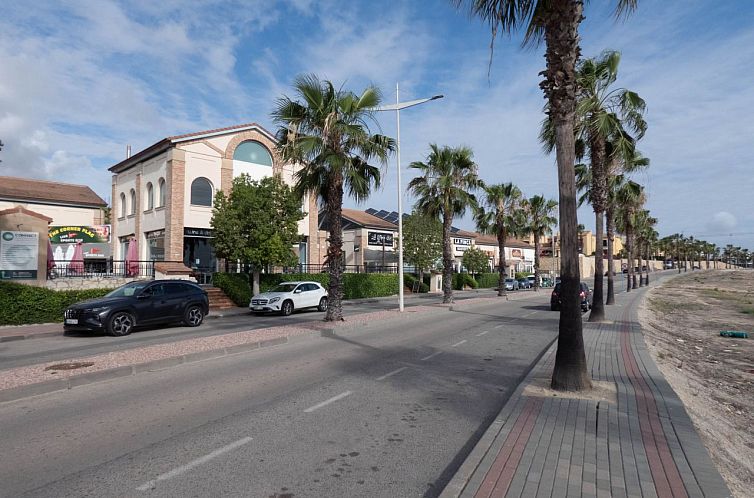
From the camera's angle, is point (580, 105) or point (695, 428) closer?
point (695, 428)

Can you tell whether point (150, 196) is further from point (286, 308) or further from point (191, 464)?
point (191, 464)

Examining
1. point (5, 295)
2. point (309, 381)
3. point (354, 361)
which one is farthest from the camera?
point (5, 295)

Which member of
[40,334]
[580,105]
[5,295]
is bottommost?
[40,334]

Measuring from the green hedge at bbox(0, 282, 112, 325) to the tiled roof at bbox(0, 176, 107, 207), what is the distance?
21.6 metres

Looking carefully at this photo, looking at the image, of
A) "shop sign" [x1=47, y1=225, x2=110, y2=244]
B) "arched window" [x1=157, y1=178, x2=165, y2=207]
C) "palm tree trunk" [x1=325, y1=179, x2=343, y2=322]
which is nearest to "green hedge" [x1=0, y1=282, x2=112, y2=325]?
"palm tree trunk" [x1=325, y1=179, x2=343, y2=322]

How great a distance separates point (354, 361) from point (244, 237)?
16.8 meters

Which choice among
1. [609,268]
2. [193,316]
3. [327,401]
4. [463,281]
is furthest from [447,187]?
[463,281]

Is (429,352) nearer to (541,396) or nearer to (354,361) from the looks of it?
(354,361)

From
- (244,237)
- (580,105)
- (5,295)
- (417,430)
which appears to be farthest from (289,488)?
(244,237)

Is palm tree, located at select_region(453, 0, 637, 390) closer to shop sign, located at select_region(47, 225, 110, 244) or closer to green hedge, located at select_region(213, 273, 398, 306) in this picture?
green hedge, located at select_region(213, 273, 398, 306)

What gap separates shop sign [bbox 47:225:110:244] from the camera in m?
32.0

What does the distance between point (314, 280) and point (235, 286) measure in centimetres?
568

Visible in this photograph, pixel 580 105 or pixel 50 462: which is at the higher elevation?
pixel 580 105

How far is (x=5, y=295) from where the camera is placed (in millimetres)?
17078
